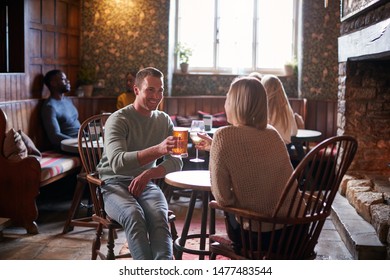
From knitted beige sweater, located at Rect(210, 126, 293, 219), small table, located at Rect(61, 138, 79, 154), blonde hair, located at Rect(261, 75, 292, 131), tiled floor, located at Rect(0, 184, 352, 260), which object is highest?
blonde hair, located at Rect(261, 75, 292, 131)

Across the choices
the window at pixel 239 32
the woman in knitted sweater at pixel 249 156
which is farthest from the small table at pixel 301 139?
the woman in knitted sweater at pixel 249 156

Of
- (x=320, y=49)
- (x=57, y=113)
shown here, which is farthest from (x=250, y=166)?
(x=320, y=49)

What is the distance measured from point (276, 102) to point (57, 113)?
2.30 m

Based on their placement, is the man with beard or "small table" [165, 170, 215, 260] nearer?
"small table" [165, 170, 215, 260]

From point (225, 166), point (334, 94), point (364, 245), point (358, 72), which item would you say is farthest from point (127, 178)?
point (334, 94)

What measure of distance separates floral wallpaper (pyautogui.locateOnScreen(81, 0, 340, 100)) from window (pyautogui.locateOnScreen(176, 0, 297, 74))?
0.37 meters

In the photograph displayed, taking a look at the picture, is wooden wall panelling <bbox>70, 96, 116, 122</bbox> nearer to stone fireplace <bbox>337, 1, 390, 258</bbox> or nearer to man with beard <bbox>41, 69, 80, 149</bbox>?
man with beard <bbox>41, 69, 80, 149</bbox>

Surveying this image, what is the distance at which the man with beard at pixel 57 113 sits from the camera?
547 cm

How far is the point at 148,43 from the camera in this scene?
23.9 feet

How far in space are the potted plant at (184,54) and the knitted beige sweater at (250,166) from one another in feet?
17.3

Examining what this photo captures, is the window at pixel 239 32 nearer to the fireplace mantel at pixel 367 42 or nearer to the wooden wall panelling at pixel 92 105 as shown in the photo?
the wooden wall panelling at pixel 92 105

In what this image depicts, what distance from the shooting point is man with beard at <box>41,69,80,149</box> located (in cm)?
547

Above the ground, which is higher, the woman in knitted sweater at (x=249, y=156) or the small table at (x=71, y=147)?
the woman in knitted sweater at (x=249, y=156)

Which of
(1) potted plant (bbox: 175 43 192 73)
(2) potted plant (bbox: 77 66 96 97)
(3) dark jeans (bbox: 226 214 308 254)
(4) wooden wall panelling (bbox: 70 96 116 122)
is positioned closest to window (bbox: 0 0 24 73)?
(4) wooden wall panelling (bbox: 70 96 116 122)
